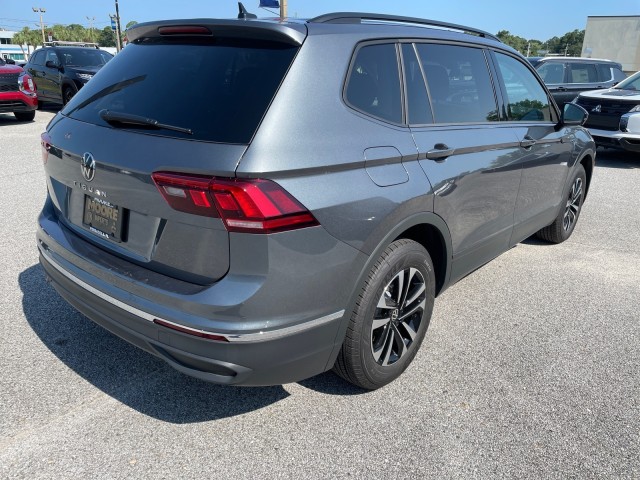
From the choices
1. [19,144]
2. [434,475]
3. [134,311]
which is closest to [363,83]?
[134,311]

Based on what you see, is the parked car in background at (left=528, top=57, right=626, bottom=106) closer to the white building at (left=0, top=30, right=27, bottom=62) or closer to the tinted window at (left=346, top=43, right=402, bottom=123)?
the tinted window at (left=346, top=43, right=402, bottom=123)

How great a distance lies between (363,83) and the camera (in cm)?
256

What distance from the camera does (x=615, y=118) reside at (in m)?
9.19

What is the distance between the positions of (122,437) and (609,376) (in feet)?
8.50

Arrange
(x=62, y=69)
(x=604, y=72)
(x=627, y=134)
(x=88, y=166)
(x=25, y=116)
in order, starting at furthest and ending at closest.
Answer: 1. (x=62, y=69)
2. (x=25, y=116)
3. (x=604, y=72)
4. (x=627, y=134)
5. (x=88, y=166)

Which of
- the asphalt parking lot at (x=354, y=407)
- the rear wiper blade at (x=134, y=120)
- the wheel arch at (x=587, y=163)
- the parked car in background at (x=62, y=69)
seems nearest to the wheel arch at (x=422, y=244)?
the asphalt parking lot at (x=354, y=407)

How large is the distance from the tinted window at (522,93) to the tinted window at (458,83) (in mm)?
297

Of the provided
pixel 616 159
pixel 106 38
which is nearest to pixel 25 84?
pixel 616 159

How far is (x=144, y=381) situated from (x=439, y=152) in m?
1.96

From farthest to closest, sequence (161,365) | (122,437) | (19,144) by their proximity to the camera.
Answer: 1. (19,144)
2. (161,365)
3. (122,437)

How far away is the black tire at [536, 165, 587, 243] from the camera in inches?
198

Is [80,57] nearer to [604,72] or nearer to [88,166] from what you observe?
[604,72]

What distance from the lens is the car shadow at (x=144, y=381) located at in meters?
2.70

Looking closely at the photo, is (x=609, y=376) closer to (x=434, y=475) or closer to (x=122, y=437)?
(x=434, y=475)
